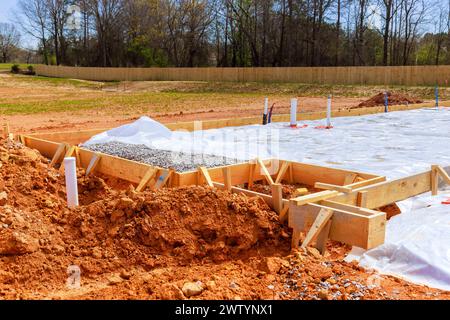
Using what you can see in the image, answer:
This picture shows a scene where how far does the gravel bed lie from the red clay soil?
178 cm

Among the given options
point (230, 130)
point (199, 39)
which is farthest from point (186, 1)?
point (230, 130)

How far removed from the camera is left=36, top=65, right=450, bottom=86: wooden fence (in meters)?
32.8

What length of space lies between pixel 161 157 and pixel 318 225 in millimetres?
3516

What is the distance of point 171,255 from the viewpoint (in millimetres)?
4262

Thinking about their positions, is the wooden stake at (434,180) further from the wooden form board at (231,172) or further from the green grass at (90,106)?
the green grass at (90,106)

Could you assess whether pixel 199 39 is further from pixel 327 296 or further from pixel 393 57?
pixel 327 296

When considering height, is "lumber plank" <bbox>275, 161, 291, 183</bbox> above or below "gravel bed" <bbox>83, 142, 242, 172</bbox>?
below

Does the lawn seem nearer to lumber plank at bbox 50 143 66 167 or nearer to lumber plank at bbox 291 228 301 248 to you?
lumber plank at bbox 50 143 66 167

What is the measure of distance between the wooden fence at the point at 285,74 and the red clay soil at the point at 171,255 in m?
30.7

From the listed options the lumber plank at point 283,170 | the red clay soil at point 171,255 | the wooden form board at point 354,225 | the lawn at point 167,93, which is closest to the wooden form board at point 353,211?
the wooden form board at point 354,225

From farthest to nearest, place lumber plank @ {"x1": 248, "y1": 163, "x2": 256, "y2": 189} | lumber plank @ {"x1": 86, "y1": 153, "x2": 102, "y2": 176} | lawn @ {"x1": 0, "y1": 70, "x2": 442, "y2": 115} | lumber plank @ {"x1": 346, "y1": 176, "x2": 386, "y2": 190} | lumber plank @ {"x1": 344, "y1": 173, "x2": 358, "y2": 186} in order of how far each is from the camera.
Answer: lawn @ {"x1": 0, "y1": 70, "x2": 442, "y2": 115}
lumber plank @ {"x1": 86, "y1": 153, "x2": 102, "y2": 176}
lumber plank @ {"x1": 248, "y1": 163, "x2": 256, "y2": 189}
lumber plank @ {"x1": 344, "y1": 173, "x2": 358, "y2": 186}
lumber plank @ {"x1": 346, "y1": 176, "x2": 386, "y2": 190}

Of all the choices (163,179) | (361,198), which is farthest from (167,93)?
(361,198)

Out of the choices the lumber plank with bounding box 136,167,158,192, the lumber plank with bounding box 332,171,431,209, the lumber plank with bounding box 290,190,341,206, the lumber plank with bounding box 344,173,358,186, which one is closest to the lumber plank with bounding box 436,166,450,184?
the lumber plank with bounding box 332,171,431,209

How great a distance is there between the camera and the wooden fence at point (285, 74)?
32781 millimetres
